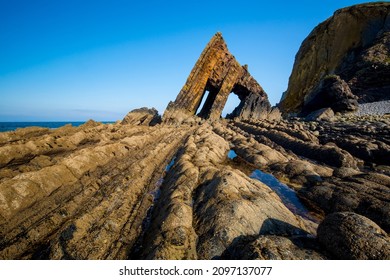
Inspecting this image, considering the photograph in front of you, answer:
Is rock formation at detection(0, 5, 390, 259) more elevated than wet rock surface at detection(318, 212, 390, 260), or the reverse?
wet rock surface at detection(318, 212, 390, 260)

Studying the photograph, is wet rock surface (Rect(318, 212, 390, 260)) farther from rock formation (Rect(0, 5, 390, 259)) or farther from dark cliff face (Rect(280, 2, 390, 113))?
dark cliff face (Rect(280, 2, 390, 113))

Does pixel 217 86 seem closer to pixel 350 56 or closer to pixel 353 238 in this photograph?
pixel 350 56

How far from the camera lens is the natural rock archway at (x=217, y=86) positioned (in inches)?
1924

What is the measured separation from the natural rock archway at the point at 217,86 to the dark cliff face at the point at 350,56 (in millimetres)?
13218

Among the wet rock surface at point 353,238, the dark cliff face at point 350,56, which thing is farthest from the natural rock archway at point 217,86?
the wet rock surface at point 353,238

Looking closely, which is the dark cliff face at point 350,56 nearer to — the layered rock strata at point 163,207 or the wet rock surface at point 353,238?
the layered rock strata at point 163,207

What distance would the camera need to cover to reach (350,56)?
65.5 meters

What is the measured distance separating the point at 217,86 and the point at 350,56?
4397 centimetres

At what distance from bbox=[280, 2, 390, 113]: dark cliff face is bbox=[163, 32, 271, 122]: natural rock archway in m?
13.2

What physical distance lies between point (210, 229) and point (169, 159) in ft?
40.1

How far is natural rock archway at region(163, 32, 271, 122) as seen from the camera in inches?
1924

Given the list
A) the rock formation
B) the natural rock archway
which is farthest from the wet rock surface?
the natural rock archway

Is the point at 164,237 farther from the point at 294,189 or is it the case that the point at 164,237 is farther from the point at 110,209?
the point at 294,189

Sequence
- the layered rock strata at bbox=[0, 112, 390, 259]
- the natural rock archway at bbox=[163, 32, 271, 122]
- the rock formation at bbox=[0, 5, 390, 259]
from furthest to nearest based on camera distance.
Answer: the natural rock archway at bbox=[163, 32, 271, 122]
the layered rock strata at bbox=[0, 112, 390, 259]
the rock formation at bbox=[0, 5, 390, 259]
